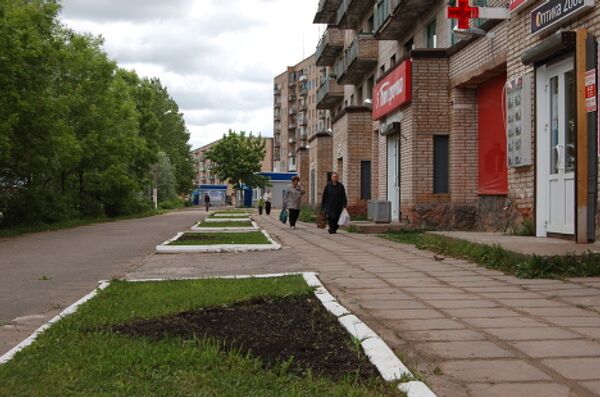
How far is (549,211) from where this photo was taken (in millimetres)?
9836

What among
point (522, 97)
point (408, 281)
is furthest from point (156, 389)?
point (522, 97)

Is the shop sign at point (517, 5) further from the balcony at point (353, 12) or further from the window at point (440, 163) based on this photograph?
the balcony at point (353, 12)

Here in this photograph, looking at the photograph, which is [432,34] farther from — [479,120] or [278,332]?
[278,332]

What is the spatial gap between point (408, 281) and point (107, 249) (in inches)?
350

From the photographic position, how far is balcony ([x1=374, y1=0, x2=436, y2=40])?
21.3 m

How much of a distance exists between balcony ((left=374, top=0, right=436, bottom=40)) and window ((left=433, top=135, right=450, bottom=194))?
637 cm

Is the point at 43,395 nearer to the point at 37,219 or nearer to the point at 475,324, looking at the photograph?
the point at 475,324

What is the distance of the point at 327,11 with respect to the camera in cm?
3809

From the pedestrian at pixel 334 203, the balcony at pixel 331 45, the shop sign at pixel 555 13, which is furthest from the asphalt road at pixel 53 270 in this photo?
the balcony at pixel 331 45

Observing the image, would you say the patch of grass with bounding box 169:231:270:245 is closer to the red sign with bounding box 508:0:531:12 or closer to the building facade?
the building facade

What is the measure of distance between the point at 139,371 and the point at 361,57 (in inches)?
1029

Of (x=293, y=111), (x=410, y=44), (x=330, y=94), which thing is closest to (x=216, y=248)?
(x=410, y=44)

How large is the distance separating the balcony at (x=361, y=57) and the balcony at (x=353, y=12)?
64.9 inches

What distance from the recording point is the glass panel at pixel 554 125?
9.84m
